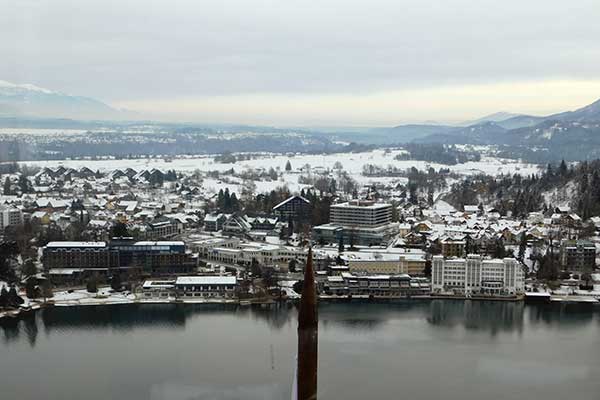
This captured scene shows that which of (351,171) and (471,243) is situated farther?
(351,171)

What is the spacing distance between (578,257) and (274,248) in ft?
10.5

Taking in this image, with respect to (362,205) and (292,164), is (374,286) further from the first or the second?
(292,164)

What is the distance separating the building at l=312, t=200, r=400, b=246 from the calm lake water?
9.86 feet

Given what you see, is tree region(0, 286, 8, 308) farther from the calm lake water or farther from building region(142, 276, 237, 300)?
building region(142, 276, 237, 300)

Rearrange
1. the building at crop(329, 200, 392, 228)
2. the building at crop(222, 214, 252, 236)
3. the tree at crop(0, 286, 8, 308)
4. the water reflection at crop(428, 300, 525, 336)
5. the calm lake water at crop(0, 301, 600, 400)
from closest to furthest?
the calm lake water at crop(0, 301, 600, 400) < the water reflection at crop(428, 300, 525, 336) < the tree at crop(0, 286, 8, 308) < the building at crop(222, 214, 252, 236) < the building at crop(329, 200, 392, 228)

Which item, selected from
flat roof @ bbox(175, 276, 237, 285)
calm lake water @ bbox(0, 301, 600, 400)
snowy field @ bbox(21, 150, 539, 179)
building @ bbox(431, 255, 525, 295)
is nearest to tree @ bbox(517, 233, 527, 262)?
building @ bbox(431, 255, 525, 295)

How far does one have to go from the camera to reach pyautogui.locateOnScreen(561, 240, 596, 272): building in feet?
25.5

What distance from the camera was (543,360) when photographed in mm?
4855

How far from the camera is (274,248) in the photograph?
8.32 metres

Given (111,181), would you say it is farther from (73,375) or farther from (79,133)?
(73,375)

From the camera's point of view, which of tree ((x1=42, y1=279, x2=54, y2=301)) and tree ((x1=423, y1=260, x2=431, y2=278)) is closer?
tree ((x1=42, y1=279, x2=54, y2=301))

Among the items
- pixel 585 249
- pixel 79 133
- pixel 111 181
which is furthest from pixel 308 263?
pixel 79 133

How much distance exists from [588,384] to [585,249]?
3723 mm

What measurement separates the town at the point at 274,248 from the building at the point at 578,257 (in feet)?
0.05
